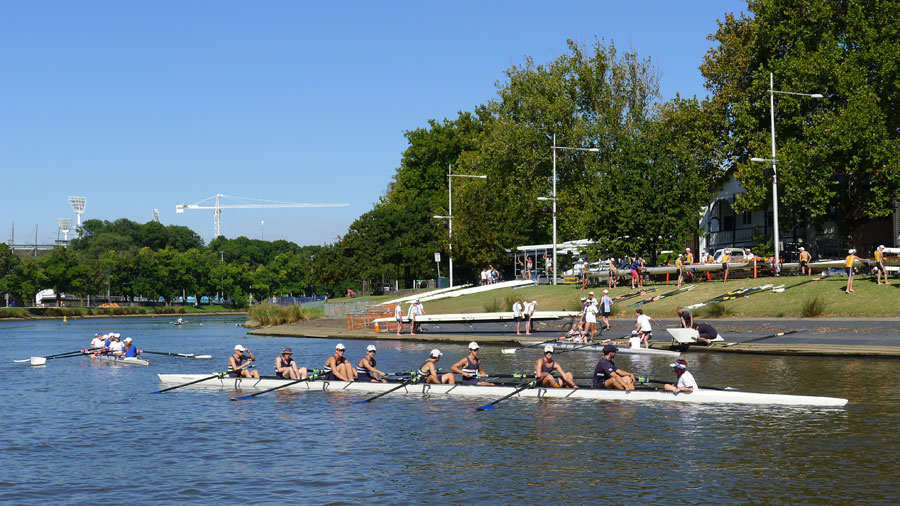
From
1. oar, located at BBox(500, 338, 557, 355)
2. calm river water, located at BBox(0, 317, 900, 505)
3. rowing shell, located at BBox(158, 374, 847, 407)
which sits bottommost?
calm river water, located at BBox(0, 317, 900, 505)

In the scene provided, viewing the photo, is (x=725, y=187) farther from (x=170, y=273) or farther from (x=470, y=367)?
(x=170, y=273)

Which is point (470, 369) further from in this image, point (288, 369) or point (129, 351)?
point (129, 351)

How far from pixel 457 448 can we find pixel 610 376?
647cm

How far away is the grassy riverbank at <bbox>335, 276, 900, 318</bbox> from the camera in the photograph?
1487 inches

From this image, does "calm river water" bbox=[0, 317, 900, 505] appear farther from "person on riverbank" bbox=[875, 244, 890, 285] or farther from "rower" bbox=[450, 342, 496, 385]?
"person on riverbank" bbox=[875, 244, 890, 285]

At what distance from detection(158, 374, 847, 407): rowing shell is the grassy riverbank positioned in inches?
672

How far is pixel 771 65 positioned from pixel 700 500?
4406 cm

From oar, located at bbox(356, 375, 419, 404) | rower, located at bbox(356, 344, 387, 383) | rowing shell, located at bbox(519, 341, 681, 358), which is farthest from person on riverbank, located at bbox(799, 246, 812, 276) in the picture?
rower, located at bbox(356, 344, 387, 383)

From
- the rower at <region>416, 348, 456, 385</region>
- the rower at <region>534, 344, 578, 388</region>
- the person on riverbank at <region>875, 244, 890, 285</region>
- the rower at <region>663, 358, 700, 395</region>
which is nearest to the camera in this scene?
the rower at <region>663, 358, 700, 395</region>

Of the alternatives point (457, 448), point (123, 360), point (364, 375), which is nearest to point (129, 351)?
point (123, 360)

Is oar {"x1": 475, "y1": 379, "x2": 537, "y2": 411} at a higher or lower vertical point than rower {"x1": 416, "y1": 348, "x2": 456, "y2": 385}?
lower

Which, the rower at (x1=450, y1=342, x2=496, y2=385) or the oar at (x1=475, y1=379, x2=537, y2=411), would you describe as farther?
the rower at (x1=450, y1=342, x2=496, y2=385)

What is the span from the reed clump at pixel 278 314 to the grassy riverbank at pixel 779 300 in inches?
708

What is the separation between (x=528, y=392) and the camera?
24469mm
